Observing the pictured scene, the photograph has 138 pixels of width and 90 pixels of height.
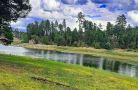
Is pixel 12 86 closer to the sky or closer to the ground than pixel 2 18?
closer to the ground

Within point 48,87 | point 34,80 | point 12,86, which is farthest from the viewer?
point 34,80

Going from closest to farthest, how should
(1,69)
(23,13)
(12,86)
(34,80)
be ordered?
(12,86) → (34,80) → (1,69) → (23,13)

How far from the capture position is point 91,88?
34.4m

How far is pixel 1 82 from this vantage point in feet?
95.4

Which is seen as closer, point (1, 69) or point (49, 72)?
point (1, 69)

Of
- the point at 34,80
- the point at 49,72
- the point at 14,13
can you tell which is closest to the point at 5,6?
the point at 14,13

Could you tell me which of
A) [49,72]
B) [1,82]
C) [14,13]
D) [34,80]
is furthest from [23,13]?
[1,82]

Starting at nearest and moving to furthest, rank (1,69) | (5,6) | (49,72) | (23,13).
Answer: (1,69)
(49,72)
(5,6)
(23,13)

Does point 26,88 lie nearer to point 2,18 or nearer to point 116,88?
point 116,88

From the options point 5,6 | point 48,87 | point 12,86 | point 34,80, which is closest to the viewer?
point 12,86

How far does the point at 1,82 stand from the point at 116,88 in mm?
13602

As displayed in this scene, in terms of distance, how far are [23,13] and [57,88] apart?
2269 cm

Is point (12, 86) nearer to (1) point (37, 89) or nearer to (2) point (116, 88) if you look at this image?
(1) point (37, 89)

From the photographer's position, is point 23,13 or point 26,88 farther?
point 23,13
